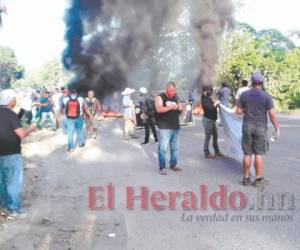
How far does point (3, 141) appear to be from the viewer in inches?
223

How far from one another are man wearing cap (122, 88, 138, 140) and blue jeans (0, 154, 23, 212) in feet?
25.4

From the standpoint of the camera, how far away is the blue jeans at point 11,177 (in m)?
5.73

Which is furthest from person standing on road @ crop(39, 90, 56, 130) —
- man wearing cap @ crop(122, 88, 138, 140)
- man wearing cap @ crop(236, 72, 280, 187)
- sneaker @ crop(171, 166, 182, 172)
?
man wearing cap @ crop(236, 72, 280, 187)

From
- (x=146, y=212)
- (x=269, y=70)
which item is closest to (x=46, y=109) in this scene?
(x=146, y=212)

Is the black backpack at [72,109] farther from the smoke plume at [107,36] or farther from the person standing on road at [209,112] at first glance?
the smoke plume at [107,36]

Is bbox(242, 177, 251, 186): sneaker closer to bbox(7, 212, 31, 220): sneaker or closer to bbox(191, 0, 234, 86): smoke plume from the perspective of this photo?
bbox(7, 212, 31, 220): sneaker

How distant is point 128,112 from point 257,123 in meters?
6.99

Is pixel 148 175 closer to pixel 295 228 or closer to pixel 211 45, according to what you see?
pixel 295 228

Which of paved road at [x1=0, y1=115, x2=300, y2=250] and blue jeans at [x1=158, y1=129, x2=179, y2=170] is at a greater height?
blue jeans at [x1=158, y1=129, x2=179, y2=170]

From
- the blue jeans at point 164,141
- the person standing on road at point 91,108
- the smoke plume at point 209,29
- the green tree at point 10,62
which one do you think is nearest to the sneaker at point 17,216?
the blue jeans at point 164,141

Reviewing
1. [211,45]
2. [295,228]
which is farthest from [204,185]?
[211,45]

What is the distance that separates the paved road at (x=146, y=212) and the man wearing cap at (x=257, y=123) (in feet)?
1.11

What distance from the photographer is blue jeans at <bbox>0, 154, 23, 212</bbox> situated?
5.73m

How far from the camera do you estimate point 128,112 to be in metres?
13.7
